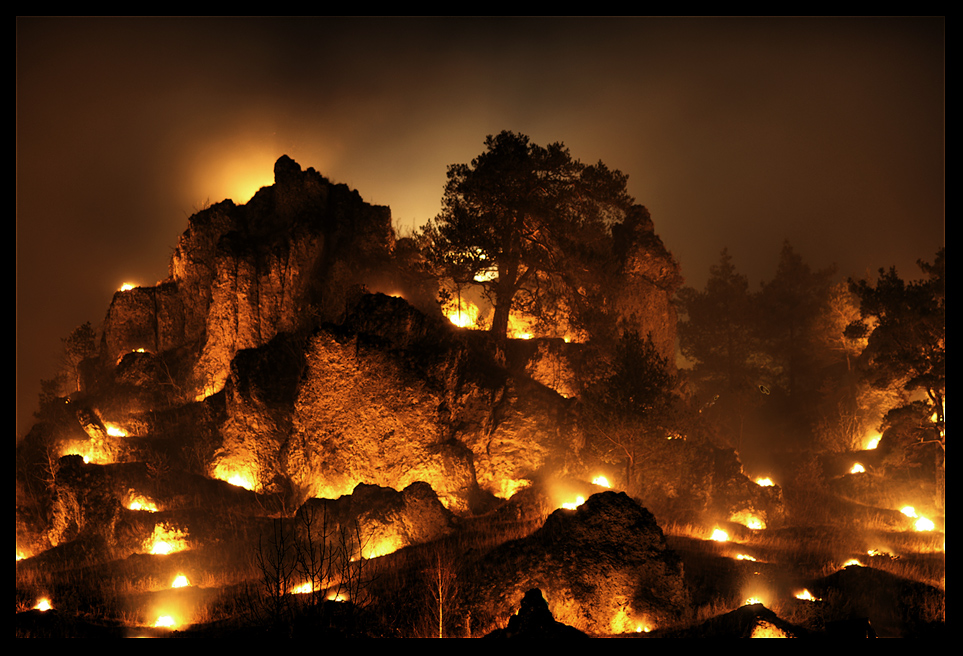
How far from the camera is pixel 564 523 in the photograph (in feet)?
54.0

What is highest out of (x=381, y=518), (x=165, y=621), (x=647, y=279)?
(x=647, y=279)

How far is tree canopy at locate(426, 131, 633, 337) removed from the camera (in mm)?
29781

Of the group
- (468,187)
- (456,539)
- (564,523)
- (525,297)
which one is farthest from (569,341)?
(564,523)

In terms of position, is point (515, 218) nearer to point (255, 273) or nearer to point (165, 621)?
point (255, 273)

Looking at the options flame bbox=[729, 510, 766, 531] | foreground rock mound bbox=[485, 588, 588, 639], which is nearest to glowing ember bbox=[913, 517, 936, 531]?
flame bbox=[729, 510, 766, 531]

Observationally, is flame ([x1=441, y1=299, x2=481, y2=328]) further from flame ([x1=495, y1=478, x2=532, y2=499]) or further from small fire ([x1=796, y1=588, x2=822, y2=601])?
small fire ([x1=796, y1=588, x2=822, y2=601])

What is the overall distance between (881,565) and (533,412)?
13.4m

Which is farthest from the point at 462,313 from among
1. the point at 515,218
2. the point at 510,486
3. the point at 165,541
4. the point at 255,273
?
the point at 165,541

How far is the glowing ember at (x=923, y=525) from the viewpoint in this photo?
27.7 metres

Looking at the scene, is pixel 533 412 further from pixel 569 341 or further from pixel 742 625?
pixel 742 625

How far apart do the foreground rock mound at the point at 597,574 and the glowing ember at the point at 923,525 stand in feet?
62.5

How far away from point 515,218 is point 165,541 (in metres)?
20.0

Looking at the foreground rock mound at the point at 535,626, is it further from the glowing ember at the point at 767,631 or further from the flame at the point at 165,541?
the flame at the point at 165,541

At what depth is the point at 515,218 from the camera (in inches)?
1198
